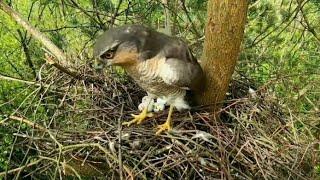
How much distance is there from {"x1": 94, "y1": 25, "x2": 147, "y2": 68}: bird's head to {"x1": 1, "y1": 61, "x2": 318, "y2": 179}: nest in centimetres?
25

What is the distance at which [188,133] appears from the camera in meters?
2.45

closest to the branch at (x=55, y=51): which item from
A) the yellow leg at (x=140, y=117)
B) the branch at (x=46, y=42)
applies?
the branch at (x=46, y=42)

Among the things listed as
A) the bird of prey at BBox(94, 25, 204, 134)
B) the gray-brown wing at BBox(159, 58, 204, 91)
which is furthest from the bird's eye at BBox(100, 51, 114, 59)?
the gray-brown wing at BBox(159, 58, 204, 91)

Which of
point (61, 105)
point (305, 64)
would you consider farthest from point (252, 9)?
point (61, 105)

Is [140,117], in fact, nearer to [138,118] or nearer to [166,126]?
[138,118]

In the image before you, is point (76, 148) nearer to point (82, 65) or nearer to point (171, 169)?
point (171, 169)

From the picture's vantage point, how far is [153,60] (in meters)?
2.44

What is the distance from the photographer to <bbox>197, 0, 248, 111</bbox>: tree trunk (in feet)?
7.68

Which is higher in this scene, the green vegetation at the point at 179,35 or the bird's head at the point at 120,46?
the bird's head at the point at 120,46

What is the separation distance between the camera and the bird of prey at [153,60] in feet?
7.57

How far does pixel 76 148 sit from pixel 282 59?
169 cm

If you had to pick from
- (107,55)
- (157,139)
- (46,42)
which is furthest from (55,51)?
(157,139)

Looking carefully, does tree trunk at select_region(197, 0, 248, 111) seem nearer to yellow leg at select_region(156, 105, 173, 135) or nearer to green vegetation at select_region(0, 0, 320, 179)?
yellow leg at select_region(156, 105, 173, 135)

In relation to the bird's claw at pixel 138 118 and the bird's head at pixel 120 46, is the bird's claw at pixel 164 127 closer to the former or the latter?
the bird's claw at pixel 138 118
